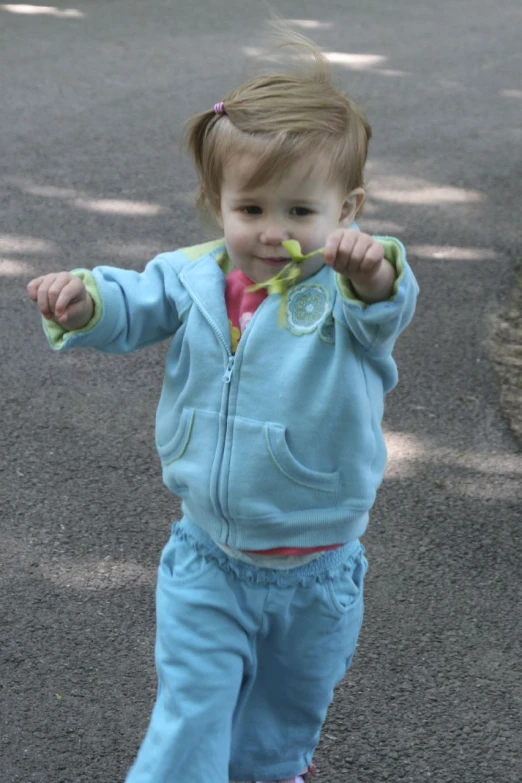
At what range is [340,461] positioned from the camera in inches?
83.0

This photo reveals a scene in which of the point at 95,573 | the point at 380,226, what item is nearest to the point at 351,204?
the point at 95,573

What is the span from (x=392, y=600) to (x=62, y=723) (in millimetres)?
947

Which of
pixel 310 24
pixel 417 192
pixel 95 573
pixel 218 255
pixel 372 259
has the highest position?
pixel 372 259

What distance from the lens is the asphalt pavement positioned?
2.73 m

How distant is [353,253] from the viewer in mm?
1812

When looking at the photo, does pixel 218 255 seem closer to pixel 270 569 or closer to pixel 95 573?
pixel 270 569

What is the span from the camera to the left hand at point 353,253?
5.95 feet

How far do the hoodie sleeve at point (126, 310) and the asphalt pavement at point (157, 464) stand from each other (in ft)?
1.52

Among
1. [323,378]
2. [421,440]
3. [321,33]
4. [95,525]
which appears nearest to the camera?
[323,378]

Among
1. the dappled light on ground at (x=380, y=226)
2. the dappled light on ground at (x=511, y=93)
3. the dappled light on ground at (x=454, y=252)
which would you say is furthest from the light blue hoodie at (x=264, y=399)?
the dappled light on ground at (x=511, y=93)

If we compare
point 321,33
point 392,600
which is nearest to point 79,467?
point 392,600

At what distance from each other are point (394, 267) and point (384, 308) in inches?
2.7

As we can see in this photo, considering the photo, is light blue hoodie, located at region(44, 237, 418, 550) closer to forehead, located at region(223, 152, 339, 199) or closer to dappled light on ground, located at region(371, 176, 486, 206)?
forehead, located at region(223, 152, 339, 199)

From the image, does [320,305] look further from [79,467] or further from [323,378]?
[79,467]
